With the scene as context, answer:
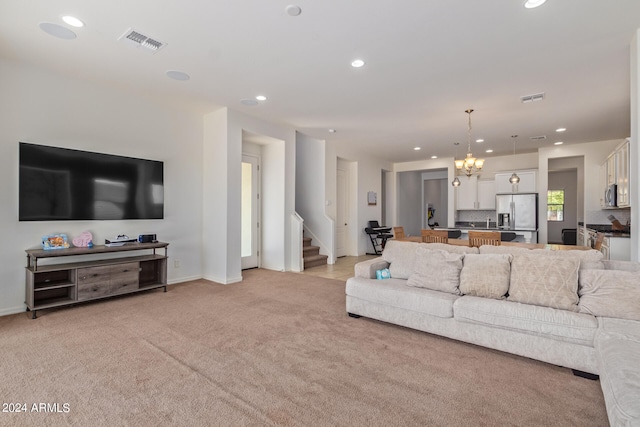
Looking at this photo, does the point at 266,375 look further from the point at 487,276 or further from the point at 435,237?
the point at 435,237

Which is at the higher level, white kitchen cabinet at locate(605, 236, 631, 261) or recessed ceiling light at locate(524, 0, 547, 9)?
recessed ceiling light at locate(524, 0, 547, 9)

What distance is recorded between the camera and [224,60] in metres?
3.49

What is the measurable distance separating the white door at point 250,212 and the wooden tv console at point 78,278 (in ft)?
6.21

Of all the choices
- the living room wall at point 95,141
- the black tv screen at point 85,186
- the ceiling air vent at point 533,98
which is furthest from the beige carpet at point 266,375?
the ceiling air vent at point 533,98

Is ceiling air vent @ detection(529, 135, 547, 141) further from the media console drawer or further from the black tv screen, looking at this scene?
the media console drawer

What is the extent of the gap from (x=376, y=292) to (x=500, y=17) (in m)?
2.73

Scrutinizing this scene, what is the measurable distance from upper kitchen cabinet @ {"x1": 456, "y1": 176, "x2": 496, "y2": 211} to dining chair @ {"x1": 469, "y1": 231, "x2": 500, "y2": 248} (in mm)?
4699

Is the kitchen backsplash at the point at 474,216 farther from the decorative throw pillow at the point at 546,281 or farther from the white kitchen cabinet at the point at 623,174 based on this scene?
the decorative throw pillow at the point at 546,281

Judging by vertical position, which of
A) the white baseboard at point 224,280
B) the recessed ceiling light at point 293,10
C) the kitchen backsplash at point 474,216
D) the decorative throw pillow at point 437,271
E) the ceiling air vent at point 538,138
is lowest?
the white baseboard at point 224,280

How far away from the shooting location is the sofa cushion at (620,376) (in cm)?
135

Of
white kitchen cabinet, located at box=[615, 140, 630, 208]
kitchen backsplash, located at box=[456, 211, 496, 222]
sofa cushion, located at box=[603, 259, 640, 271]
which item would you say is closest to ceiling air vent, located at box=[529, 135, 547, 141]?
white kitchen cabinet, located at box=[615, 140, 630, 208]

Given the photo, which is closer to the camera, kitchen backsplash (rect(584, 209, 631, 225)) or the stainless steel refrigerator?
kitchen backsplash (rect(584, 209, 631, 225))

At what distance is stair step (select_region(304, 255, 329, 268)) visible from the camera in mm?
6655

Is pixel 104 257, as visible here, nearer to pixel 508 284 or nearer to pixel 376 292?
pixel 376 292
